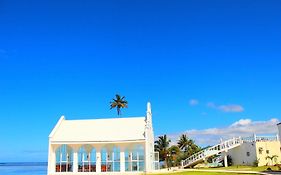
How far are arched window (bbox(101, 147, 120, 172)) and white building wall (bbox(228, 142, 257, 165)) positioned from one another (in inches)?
607

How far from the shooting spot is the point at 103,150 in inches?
1485

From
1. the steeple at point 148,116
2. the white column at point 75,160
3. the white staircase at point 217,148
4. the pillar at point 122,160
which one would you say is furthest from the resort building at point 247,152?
the white column at point 75,160

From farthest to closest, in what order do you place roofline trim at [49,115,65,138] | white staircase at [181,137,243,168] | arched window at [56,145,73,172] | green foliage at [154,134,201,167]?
green foliage at [154,134,201,167] → white staircase at [181,137,243,168] → roofline trim at [49,115,65,138] → arched window at [56,145,73,172]

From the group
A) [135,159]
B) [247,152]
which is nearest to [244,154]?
[247,152]

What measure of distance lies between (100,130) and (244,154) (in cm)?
1749

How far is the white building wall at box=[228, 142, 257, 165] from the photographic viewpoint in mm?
39481

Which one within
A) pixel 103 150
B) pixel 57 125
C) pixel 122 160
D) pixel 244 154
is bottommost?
pixel 122 160

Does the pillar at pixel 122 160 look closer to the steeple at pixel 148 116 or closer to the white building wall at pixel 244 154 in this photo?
the steeple at pixel 148 116

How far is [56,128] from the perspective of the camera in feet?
131

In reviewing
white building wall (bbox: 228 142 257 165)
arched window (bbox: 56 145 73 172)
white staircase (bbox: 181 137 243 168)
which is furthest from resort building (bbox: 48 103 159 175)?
white building wall (bbox: 228 142 257 165)

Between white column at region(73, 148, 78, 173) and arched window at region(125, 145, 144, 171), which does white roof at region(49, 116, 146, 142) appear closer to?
white column at region(73, 148, 78, 173)

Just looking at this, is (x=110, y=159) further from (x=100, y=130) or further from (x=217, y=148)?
(x=217, y=148)

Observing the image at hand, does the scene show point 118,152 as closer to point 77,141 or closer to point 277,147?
point 77,141

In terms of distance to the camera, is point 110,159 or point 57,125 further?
point 57,125
